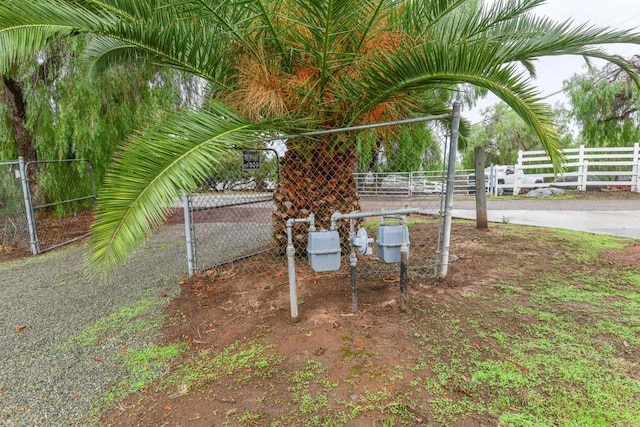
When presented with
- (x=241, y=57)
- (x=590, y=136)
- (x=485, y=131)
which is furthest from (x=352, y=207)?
(x=485, y=131)

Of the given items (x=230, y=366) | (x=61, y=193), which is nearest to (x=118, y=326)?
(x=230, y=366)

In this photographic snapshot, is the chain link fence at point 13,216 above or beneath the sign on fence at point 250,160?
beneath

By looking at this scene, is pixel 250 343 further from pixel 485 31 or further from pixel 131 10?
pixel 485 31

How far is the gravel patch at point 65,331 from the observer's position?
6.56 ft

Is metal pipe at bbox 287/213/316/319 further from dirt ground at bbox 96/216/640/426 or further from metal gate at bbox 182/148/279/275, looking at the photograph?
metal gate at bbox 182/148/279/275

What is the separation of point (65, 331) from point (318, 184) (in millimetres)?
2700

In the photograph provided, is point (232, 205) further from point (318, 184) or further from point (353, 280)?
point (353, 280)

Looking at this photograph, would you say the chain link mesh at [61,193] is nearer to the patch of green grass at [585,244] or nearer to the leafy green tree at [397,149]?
the leafy green tree at [397,149]

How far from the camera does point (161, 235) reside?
6734 mm

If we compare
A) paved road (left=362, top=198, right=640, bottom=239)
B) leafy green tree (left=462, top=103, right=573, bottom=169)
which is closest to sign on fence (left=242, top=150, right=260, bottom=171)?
paved road (left=362, top=198, right=640, bottom=239)

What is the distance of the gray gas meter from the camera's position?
255 centimetres

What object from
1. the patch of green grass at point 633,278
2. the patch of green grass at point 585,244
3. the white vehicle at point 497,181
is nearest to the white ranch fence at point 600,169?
the white vehicle at point 497,181

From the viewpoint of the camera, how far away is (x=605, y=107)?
13.0m

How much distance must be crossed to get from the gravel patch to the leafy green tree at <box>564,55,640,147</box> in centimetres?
1564
